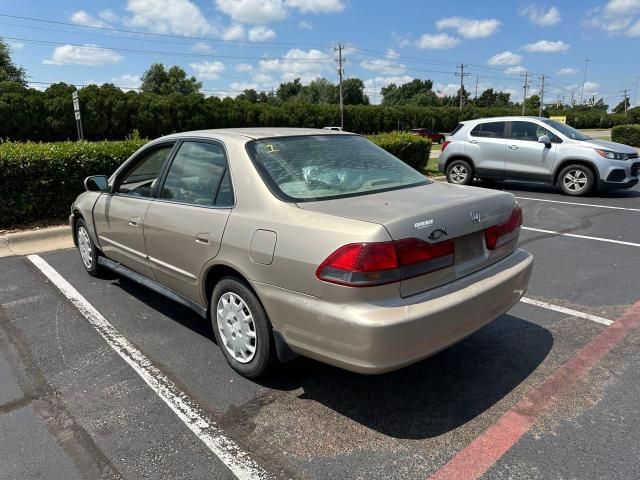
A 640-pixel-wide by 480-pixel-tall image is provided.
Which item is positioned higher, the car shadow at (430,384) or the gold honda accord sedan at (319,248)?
the gold honda accord sedan at (319,248)

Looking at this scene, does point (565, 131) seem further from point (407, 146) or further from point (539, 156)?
point (407, 146)

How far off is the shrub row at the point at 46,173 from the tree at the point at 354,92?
9456 centimetres

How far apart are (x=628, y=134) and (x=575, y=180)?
14161 millimetres

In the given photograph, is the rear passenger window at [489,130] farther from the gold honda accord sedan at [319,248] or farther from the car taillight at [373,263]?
the car taillight at [373,263]

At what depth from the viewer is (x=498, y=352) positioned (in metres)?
3.66

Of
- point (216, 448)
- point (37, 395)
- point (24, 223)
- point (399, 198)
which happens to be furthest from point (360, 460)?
point (24, 223)

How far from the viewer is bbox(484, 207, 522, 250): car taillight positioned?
10.4 feet

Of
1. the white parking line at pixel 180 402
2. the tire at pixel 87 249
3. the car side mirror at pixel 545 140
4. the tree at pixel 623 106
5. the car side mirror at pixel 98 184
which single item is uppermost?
the tree at pixel 623 106

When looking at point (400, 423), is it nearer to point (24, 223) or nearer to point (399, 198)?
point (399, 198)

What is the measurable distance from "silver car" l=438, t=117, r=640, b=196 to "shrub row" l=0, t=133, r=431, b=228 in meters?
7.40

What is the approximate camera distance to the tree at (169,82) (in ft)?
250

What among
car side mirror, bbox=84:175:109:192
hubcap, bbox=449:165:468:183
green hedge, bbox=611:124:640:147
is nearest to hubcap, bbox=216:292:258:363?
car side mirror, bbox=84:175:109:192

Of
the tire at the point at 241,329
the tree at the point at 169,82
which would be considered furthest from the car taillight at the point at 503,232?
the tree at the point at 169,82

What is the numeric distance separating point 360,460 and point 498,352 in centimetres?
159
